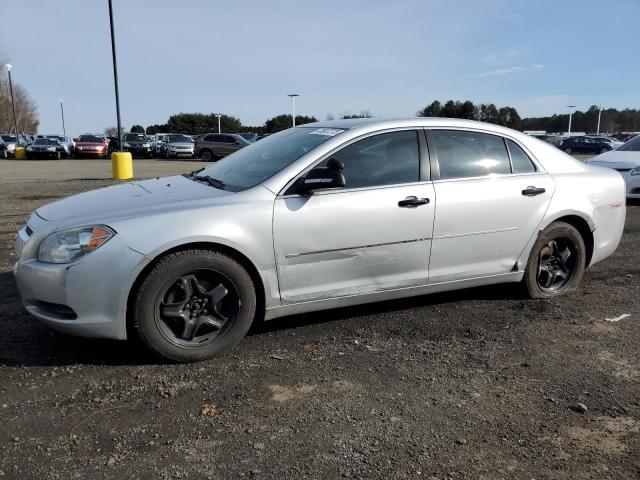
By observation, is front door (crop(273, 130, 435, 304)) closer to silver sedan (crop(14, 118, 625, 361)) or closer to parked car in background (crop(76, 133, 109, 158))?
silver sedan (crop(14, 118, 625, 361))

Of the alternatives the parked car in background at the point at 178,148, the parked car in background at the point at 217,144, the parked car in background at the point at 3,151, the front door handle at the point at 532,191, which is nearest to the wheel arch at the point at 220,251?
the front door handle at the point at 532,191

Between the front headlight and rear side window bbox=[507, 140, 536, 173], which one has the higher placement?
rear side window bbox=[507, 140, 536, 173]

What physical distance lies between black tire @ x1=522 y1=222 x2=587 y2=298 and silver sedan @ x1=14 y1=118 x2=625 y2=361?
0.01 meters

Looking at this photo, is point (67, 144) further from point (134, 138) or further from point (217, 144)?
point (217, 144)

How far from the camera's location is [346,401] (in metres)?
3.01

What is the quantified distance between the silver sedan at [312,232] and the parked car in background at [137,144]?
32.5 meters

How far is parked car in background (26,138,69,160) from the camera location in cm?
3169

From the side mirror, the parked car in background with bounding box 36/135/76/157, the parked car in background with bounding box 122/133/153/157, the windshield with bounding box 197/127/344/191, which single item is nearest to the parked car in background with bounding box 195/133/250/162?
the parked car in background with bounding box 122/133/153/157

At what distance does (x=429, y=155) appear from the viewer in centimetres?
412

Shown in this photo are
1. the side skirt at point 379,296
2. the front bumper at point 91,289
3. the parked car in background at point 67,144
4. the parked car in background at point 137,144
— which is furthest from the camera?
the parked car in background at point 137,144

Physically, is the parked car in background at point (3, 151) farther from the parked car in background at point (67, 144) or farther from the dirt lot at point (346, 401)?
the dirt lot at point (346, 401)

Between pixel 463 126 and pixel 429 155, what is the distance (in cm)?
46

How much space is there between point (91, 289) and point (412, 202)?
7.27 ft

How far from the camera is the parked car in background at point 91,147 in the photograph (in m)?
33.1
